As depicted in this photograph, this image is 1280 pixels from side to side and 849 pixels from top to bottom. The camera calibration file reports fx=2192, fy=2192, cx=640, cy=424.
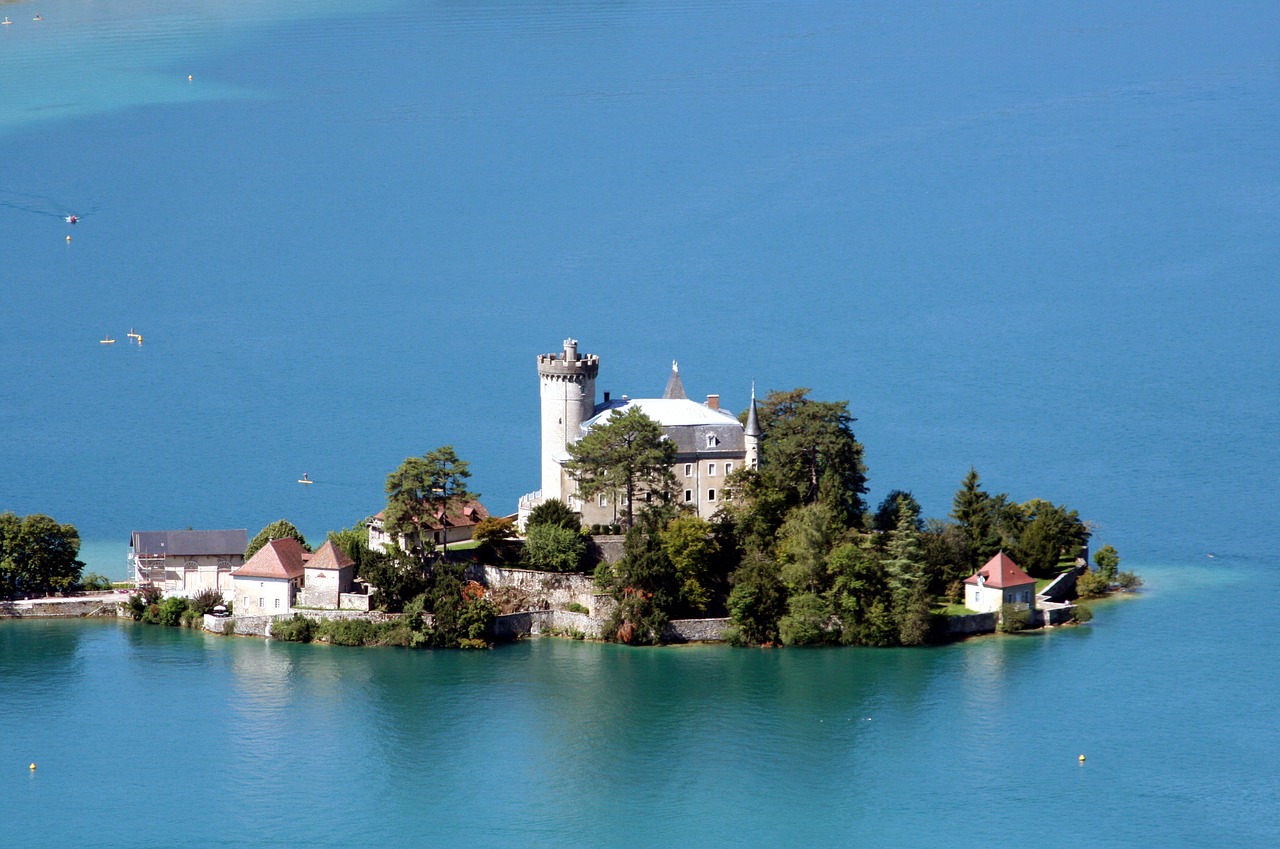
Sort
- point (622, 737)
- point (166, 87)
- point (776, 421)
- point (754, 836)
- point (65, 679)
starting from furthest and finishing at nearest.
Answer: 1. point (166, 87)
2. point (776, 421)
3. point (65, 679)
4. point (622, 737)
5. point (754, 836)

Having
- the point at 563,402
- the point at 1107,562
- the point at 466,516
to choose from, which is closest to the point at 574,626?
the point at 466,516

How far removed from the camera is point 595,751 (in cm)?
7094

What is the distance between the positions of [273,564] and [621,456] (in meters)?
13.5

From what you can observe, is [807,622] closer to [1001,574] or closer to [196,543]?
[1001,574]

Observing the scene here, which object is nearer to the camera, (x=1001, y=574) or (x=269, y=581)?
(x=1001, y=574)

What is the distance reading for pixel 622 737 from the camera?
237 ft

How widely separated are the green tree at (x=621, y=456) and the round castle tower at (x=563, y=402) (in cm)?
218

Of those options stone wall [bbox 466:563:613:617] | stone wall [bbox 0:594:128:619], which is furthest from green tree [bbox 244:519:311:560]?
stone wall [bbox 466:563:613:617]

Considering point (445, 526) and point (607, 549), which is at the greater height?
point (445, 526)

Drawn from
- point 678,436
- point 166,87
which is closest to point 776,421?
point 678,436

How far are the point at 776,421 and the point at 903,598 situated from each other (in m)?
8.92

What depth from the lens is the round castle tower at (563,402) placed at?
84250 millimetres

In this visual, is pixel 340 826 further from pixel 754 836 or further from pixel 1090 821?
pixel 1090 821

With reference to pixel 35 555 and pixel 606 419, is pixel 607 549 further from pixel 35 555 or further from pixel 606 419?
pixel 35 555
